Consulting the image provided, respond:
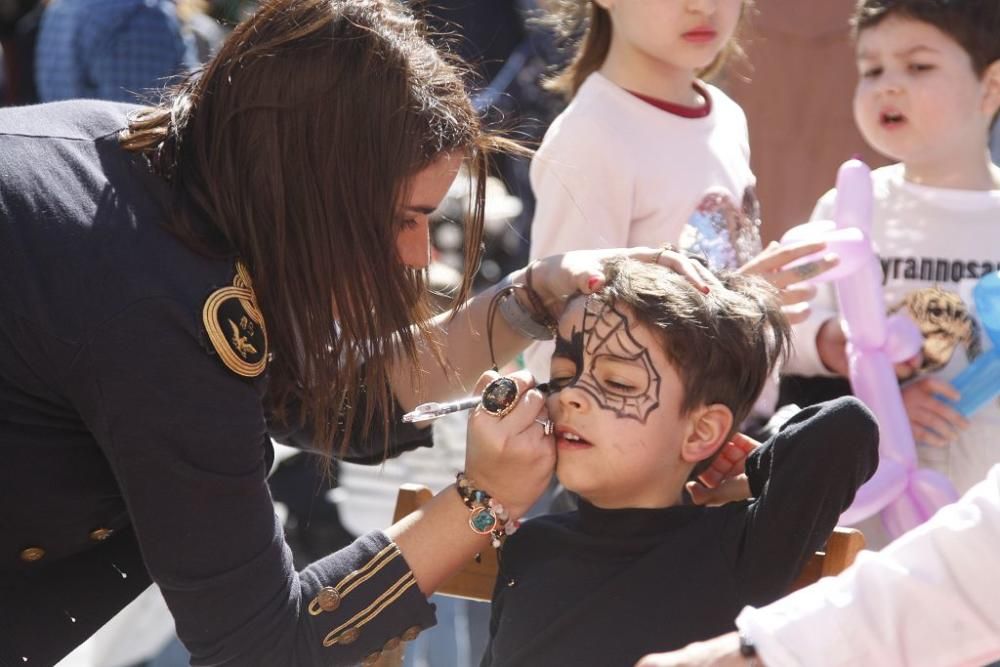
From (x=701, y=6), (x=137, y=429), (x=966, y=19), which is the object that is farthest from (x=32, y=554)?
(x=966, y=19)

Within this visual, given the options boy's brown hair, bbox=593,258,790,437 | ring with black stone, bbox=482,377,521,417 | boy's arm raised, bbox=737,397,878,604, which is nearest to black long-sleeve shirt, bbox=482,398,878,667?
boy's arm raised, bbox=737,397,878,604

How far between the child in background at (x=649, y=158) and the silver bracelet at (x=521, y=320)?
0.24m

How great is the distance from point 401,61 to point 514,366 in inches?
45.0

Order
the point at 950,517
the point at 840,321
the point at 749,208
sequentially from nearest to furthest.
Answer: the point at 950,517 < the point at 840,321 < the point at 749,208

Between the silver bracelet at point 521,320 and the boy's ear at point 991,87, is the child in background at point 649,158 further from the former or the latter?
the boy's ear at point 991,87

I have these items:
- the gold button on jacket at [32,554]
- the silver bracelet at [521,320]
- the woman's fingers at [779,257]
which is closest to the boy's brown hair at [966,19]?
the woman's fingers at [779,257]

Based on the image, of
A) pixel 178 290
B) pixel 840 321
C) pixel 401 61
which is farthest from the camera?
pixel 840 321

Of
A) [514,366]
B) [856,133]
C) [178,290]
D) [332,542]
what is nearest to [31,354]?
[178,290]

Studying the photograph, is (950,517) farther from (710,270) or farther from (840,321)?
(840,321)

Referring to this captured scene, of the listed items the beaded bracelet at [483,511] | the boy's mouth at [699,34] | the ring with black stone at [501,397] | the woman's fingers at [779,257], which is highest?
the boy's mouth at [699,34]

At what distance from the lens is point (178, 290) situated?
141cm

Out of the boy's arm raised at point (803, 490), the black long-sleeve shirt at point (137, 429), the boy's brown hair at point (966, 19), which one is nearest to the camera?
the black long-sleeve shirt at point (137, 429)

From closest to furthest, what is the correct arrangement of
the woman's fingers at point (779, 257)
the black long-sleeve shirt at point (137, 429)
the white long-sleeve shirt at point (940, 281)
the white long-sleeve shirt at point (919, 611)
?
the white long-sleeve shirt at point (919, 611)
the black long-sleeve shirt at point (137, 429)
the woman's fingers at point (779, 257)
the white long-sleeve shirt at point (940, 281)

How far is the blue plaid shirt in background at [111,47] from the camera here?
3.45 metres
